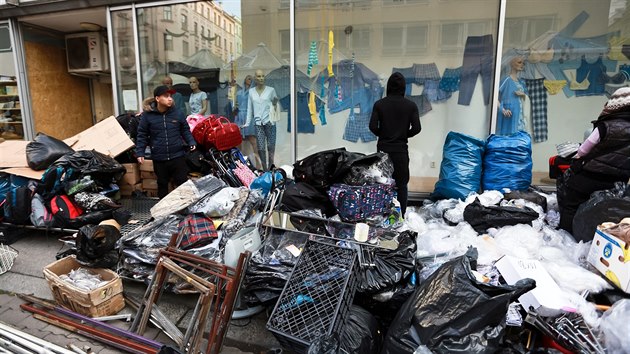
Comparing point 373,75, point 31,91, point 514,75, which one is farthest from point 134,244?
point 31,91

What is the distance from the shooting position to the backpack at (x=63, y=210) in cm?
364

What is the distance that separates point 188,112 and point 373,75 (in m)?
3.06

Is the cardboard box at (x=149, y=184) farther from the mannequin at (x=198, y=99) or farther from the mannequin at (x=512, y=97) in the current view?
the mannequin at (x=512, y=97)

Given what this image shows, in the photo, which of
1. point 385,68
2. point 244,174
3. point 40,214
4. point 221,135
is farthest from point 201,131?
point 385,68

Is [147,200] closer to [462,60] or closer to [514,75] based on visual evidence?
[462,60]

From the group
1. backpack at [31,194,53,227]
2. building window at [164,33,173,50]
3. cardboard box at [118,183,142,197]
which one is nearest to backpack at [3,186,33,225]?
backpack at [31,194,53,227]

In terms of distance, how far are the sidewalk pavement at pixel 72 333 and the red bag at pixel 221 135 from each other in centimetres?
201

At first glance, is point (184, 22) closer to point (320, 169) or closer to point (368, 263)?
point (320, 169)

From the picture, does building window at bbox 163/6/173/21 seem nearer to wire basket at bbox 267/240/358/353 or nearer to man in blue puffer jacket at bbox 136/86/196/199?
man in blue puffer jacket at bbox 136/86/196/199

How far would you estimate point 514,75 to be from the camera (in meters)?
4.92

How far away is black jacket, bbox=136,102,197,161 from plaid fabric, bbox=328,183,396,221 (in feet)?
6.52

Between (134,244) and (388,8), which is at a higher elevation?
(388,8)

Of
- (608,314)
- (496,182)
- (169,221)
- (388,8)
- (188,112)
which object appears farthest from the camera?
(188,112)

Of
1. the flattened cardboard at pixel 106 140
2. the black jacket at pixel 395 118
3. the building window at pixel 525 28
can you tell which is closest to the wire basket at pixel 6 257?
the flattened cardboard at pixel 106 140
